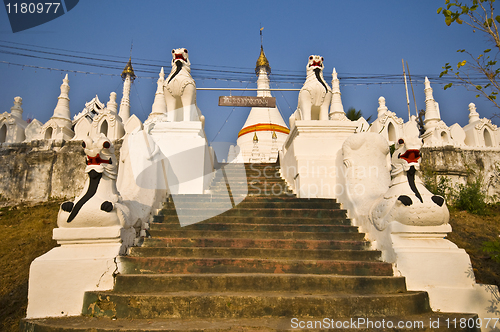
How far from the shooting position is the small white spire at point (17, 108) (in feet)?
41.5

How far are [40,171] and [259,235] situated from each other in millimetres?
10196

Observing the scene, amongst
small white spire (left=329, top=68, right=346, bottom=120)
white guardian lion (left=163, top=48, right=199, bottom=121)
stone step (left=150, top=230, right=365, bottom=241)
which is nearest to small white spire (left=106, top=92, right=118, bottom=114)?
white guardian lion (left=163, top=48, right=199, bottom=121)

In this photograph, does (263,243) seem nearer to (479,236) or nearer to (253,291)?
(253,291)

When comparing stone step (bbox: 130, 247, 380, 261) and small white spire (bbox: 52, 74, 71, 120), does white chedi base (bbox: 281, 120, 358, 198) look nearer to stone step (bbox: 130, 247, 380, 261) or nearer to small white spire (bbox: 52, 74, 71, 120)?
stone step (bbox: 130, 247, 380, 261)

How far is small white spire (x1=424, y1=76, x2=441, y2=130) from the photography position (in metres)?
13.0

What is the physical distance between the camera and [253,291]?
12.0 feet

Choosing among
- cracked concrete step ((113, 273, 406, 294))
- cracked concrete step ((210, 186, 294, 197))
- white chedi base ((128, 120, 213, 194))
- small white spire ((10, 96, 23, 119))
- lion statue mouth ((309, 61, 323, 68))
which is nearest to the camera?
cracked concrete step ((113, 273, 406, 294))

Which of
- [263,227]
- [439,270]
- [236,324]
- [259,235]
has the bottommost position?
[236,324]

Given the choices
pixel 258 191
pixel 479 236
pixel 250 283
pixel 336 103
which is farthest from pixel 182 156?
pixel 336 103

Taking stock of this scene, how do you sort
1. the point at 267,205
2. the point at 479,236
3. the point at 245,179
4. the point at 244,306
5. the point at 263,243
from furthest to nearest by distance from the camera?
the point at 245,179 → the point at 479,236 → the point at 267,205 → the point at 263,243 → the point at 244,306

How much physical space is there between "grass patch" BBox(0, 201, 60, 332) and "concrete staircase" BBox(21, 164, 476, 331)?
1.55m

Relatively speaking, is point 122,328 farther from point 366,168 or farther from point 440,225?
point 366,168

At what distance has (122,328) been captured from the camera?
297cm

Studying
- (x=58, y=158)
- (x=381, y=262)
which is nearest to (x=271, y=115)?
(x=58, y=158)
